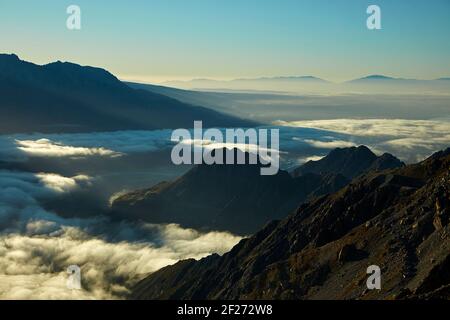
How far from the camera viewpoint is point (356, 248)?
3967 inches

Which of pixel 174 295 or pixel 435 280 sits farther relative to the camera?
pixel 174 295

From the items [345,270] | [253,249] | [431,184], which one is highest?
[431,184]

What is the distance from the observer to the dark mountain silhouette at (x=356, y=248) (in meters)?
76.0

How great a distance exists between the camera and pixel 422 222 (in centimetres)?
8931

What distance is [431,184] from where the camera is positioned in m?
101

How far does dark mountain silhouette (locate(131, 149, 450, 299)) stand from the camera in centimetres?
7600

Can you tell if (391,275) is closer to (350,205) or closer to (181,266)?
(350,205)
